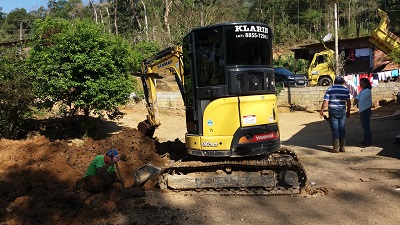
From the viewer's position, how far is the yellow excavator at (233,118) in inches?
236

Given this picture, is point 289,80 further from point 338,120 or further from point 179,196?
point 179,196

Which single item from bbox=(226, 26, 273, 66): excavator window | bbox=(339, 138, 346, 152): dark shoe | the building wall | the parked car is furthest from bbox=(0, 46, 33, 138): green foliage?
the parked car

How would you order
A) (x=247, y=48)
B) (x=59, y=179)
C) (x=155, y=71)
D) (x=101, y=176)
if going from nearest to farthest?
1. (x=101, y=176)
2. (x=247, y=48)
3. (x=59, y=179)
4. (x=155, y=71)

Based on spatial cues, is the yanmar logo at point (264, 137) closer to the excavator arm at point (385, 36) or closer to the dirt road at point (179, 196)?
the dirt road at point (179, 196)

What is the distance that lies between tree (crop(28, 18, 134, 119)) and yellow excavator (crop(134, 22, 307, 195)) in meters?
5.51

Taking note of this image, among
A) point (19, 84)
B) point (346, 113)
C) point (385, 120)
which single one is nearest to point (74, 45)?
point (19, 84)

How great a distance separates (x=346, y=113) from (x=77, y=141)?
8298 millimetres

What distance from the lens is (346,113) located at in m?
9.03

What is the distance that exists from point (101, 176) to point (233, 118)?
2.37 m

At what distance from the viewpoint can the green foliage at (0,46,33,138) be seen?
10.6m

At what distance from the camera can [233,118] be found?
6.07 meters

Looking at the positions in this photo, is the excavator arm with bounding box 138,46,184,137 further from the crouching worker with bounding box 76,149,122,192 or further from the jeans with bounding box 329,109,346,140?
the jeans with bounding box 329,109,346,140

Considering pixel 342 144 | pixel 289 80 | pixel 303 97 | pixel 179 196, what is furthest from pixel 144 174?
pixel 289 80

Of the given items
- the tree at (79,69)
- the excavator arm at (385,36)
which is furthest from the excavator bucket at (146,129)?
the excavator arm at (385,36)
